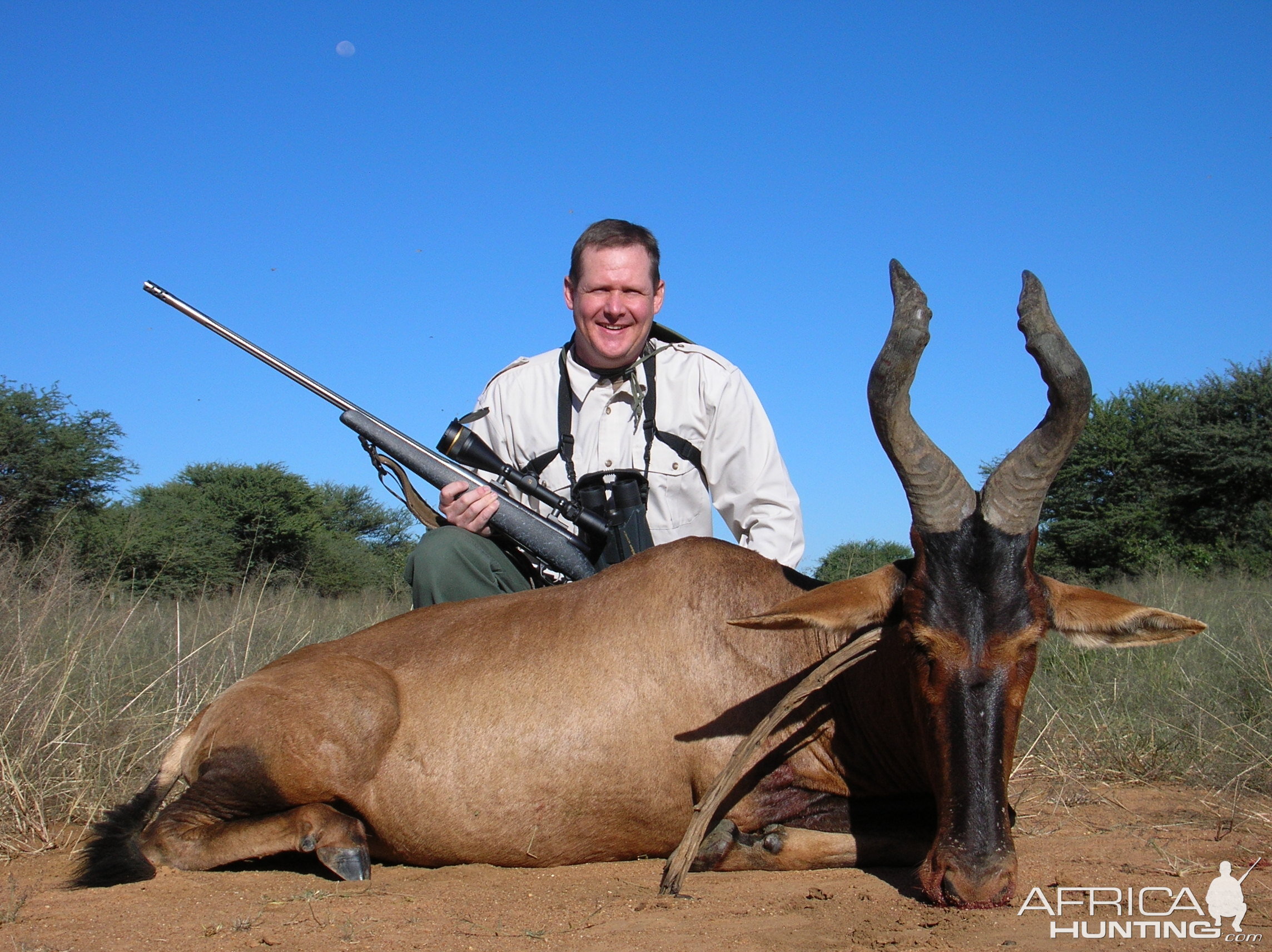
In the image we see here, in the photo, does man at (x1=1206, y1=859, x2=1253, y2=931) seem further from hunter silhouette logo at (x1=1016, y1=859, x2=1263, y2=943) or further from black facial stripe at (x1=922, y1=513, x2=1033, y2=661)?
black facial stripe at (x1=922, y1=513, x2=1033, y2=661)

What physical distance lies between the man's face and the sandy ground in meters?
2.95

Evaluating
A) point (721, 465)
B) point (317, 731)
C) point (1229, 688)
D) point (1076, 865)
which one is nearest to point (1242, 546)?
point (1229, 688)

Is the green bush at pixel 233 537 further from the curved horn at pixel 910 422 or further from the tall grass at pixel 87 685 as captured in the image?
the curved horn at pixel 910 422

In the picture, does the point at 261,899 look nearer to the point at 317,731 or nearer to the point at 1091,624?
the point at 317,731

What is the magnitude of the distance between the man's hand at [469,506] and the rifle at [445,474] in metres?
0.05

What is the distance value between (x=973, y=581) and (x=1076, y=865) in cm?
115

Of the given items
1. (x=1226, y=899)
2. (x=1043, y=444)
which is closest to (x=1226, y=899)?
(x=1226, y=899)

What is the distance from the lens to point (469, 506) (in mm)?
5891

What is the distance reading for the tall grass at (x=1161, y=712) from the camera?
17.6 feet

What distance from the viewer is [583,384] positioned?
20.5 feet

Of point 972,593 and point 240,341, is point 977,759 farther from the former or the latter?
point 240,341

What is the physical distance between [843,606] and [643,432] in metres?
2.61

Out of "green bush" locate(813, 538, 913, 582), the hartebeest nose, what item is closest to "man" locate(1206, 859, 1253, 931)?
the hartebeest nose

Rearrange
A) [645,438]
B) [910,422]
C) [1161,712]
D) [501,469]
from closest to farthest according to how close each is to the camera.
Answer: [910,422], [645,438], [501,469], [1161,712]
